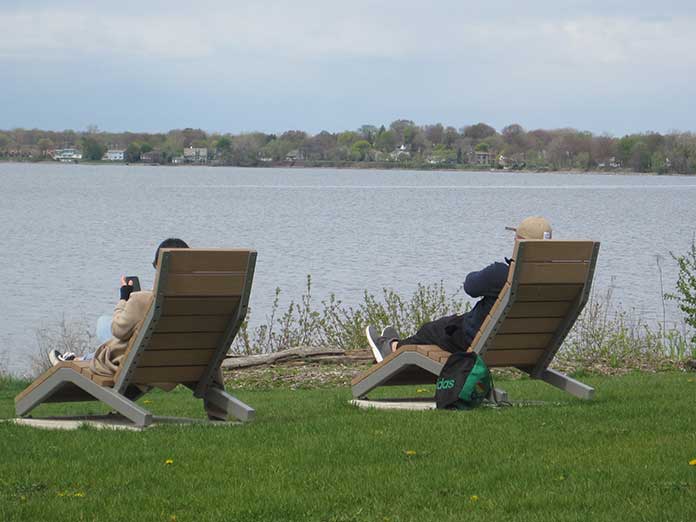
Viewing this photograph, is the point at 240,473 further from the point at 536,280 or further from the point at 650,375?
the point at 650,375

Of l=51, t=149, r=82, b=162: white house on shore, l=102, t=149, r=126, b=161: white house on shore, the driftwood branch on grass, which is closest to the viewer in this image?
the driftwood branch on grass

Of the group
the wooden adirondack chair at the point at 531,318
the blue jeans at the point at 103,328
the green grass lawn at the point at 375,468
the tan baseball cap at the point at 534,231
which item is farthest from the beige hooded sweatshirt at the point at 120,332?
the tan baseball cap at the point at 534,231

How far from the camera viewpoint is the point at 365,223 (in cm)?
5066

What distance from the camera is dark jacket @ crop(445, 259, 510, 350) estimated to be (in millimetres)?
7914

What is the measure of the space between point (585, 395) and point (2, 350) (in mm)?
11369

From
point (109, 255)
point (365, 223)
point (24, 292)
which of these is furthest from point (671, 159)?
point (24, 292)

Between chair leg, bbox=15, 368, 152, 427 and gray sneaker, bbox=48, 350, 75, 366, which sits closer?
chair leg, bbox=15, 368, 152, 427

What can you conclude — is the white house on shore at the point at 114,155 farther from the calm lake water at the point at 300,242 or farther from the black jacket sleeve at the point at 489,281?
the black jacket sleeve at the point at 489,281

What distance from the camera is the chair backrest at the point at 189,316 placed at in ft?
22.6

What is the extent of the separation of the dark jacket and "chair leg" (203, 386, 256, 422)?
1.46m

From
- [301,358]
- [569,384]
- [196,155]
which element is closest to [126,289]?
[569,384]

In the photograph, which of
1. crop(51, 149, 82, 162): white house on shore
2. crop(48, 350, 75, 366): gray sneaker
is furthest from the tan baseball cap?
crop(51, 149, 82, 162): white house on shore

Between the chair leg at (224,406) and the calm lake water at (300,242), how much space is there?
9.51 meters

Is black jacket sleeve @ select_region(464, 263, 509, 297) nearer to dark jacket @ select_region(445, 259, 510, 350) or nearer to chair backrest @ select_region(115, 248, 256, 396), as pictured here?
A: dark jacket @ select_region(445, 259, 510, 350)
